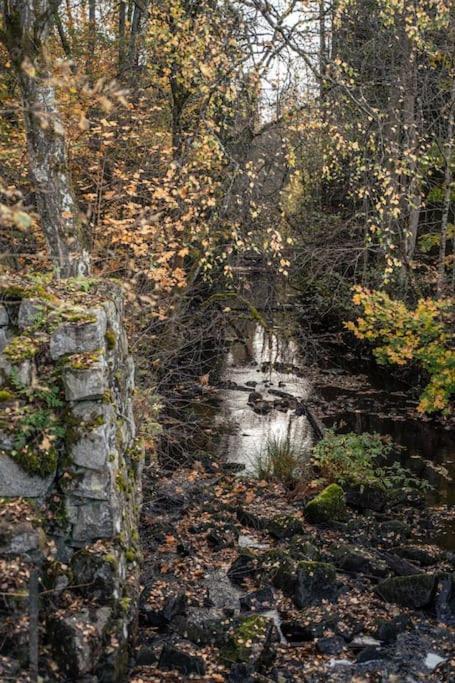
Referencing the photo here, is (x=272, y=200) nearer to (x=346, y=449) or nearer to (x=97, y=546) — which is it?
(x=346, y=449)

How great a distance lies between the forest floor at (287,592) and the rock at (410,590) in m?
0.01

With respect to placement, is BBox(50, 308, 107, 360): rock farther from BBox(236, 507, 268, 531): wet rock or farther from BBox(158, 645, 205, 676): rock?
BBox(236, 507, 268, 531): wet rock

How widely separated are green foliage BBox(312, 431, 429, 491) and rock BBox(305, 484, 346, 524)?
847 mm

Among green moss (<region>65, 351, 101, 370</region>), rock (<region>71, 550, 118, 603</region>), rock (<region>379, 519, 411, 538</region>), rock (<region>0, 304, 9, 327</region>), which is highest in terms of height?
rock (<region>0, 304, 9, 327</region>)

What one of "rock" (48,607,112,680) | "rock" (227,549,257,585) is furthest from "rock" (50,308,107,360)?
"rock" (227,549,257,585)

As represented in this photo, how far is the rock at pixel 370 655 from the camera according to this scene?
716 centimetres

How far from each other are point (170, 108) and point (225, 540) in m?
9.86

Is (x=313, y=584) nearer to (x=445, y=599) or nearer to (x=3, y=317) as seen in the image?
(x=445, y=599)

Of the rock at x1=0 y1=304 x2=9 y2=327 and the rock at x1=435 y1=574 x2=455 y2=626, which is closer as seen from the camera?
the rock at x1=0 y1=304 x2=9 y2=327

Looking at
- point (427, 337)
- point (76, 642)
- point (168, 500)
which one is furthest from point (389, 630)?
point (427, 337)

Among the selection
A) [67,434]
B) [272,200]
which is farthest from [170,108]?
[67,434]

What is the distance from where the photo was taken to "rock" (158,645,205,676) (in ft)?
21.2

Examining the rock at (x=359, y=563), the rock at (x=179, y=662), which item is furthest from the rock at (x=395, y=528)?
the rock at (x=179, y=662)

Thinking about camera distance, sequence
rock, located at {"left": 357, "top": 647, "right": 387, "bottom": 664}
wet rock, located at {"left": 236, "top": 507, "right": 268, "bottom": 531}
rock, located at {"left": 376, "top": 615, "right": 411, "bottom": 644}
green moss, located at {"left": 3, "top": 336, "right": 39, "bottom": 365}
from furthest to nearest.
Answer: wet rock, located at {"left": 236, "top": 507, "right": 268, "bottom": 531} < rock, located at {"left": 376, "top": 615, "right": 411, "bottom": 644} < rock, located at {"left": 357, "top": 647, "right": 387, "bottom": 664} < green moss, located at {"left": 3, "top": 336, "right": 39, "bottom": 365}
